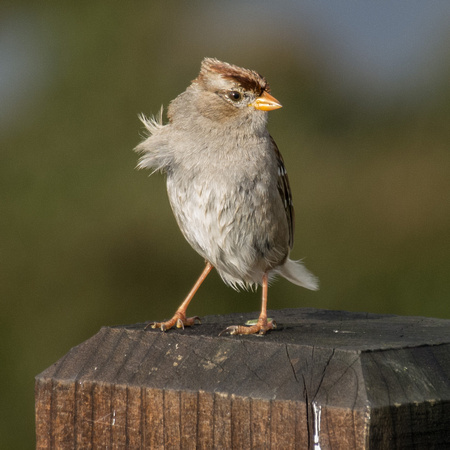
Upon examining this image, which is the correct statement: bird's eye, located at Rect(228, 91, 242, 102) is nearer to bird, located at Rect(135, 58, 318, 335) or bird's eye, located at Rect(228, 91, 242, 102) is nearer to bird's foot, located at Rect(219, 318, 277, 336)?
bird, located at Rect(135, 58, 318, 335)

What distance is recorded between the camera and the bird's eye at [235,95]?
391 centimetres

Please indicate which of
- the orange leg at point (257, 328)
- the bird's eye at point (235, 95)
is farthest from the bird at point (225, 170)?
the orange leg at point (257, 328)

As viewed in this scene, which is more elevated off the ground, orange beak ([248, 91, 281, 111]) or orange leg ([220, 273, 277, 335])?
orange beak ([248, 91, 281, 111])

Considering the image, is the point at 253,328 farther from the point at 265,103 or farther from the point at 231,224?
the point at 265,103

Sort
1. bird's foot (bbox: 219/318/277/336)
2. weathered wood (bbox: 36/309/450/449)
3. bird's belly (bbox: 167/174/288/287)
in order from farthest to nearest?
bird's belly (bbox: 167/174/288/287)
bird's foot (bbox: 219/318/277/336)
weathered wood (bbox: 36/309/450/449)

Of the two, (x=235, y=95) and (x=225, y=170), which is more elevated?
(x=235, y=95)

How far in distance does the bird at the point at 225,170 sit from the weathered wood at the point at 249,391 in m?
0.92

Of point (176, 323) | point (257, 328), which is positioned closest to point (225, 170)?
point (176, 323)

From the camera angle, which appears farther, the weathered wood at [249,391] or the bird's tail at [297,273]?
the bird's tail at [297,273]

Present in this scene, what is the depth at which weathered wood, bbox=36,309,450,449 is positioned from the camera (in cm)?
212

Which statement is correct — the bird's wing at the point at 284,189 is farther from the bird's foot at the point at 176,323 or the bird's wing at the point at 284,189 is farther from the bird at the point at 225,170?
the bird's foot at the point at 176,323

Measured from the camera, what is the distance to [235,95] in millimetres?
3914

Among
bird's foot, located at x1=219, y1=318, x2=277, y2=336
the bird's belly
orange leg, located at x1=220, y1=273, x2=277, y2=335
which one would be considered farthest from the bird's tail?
bird's foot, located at x1=219, y1=318, x2=277, y2=336

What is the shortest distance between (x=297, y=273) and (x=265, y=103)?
3.36ft
